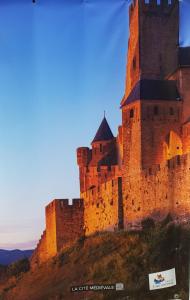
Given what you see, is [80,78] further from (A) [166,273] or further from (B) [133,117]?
(B) [133,117]

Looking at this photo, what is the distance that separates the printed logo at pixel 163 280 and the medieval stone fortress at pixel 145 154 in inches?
79.2

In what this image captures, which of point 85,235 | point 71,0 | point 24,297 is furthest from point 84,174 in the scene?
point 71,0

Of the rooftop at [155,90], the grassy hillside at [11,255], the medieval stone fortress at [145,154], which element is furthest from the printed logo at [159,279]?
the rooftop at [155,90]

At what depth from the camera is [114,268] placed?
685 centimetres

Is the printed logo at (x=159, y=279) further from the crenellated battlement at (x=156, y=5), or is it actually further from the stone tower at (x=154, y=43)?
the crenellated battlement at (x=156, y=5)

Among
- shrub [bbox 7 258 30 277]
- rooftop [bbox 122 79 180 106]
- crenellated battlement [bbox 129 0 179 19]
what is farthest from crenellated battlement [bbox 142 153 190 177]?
shrub [bbox 7 258 30 277]

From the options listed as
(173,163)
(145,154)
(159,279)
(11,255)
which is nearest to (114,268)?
(159,279)

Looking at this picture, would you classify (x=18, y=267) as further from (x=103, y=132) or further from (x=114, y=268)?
(x=103, y=132)

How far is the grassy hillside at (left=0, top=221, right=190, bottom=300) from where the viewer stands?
20.9 ft

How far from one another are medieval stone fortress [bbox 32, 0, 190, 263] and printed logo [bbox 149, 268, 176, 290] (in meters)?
2.01

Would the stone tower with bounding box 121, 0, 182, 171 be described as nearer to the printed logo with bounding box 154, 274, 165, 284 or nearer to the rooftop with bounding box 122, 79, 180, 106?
the rooftop with bounding box 122, 79, 180, 106

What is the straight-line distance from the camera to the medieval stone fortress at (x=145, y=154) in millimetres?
8672

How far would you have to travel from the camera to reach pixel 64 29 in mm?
6402

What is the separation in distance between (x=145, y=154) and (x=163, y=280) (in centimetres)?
319
